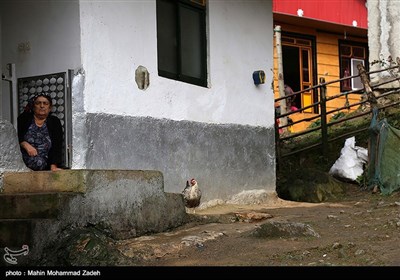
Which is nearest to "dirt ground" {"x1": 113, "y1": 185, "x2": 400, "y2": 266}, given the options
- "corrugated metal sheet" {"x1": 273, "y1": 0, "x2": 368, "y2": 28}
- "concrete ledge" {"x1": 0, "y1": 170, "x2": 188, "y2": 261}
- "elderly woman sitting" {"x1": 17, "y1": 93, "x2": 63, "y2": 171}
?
"concrete ledge" {"x1": 0, "y1": 170, "x2": 188, "y2": 261}

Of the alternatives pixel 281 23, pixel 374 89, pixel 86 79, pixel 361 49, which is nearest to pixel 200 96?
pixel 86 79

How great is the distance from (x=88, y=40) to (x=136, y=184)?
160 centimetres

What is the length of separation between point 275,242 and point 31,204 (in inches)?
87.8

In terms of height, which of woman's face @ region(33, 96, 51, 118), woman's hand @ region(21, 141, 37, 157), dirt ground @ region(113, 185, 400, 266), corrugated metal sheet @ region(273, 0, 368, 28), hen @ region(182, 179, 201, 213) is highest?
corrugated metal sheet @ region(273, 0, 368, 28)

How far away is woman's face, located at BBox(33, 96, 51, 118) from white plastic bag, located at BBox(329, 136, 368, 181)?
6.35m

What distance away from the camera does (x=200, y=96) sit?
9.52 meters

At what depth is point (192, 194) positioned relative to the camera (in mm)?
8656

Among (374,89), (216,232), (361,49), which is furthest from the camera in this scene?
(361,49)

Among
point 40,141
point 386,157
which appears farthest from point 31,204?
point 386,157

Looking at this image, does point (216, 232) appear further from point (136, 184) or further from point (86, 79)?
point (86, 79)

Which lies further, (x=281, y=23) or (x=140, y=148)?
(x=281, y=23)

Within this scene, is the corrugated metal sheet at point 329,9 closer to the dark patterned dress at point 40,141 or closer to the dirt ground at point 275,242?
the dirt ground at point 275,242

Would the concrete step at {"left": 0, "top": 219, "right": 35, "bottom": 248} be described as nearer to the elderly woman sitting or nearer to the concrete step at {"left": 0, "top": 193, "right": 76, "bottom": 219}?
the concrete step at {"left": 0, "top": 193, "right": 76, "bottom": 219}

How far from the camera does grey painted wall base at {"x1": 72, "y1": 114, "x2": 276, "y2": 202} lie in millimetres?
7758
